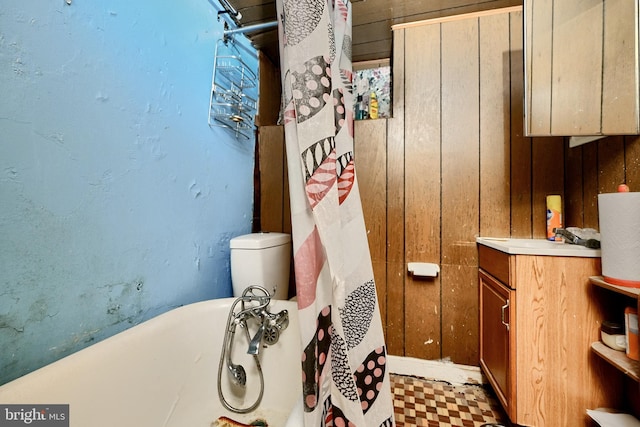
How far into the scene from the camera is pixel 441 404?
52.6 inches

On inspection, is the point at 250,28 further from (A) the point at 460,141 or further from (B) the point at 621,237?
(B) the point at 621,237

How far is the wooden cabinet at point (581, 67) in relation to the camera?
1037 mm

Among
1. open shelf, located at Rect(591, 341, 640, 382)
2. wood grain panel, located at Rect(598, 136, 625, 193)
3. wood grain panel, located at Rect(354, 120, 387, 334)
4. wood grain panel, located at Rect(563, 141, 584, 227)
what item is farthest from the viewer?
wood grain panel, located at Rect(354, 120, 387, 334)

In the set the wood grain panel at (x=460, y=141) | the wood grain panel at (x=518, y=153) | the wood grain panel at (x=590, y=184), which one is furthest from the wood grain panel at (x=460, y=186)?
the wood grain panel at (x=590, y=184)

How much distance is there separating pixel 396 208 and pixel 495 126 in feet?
2.25

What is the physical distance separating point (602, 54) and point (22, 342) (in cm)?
210

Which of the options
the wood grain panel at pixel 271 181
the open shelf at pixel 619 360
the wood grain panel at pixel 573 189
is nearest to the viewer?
the open shelf at pixel 619 360

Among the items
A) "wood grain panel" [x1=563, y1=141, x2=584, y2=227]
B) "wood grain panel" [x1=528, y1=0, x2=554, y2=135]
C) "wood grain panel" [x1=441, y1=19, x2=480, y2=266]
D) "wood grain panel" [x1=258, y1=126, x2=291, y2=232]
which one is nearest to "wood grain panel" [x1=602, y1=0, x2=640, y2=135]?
"wood grain panel" [x1=528, y1=0, x2=554, y2=135]

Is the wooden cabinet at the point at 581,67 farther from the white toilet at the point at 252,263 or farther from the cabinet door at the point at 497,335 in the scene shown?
the white toilet at the point at 252,263

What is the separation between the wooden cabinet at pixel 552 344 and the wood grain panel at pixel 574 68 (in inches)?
21.8

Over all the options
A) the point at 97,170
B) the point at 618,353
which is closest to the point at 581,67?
the point at 618,353

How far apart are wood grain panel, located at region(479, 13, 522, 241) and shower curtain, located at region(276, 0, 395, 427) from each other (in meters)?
1.08

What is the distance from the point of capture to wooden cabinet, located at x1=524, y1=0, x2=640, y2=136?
3.40 feet

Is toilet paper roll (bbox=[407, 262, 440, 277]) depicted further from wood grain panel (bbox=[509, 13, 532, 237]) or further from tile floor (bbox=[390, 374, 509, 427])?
tile floor (bbox=[390, 374, 509, 427])
